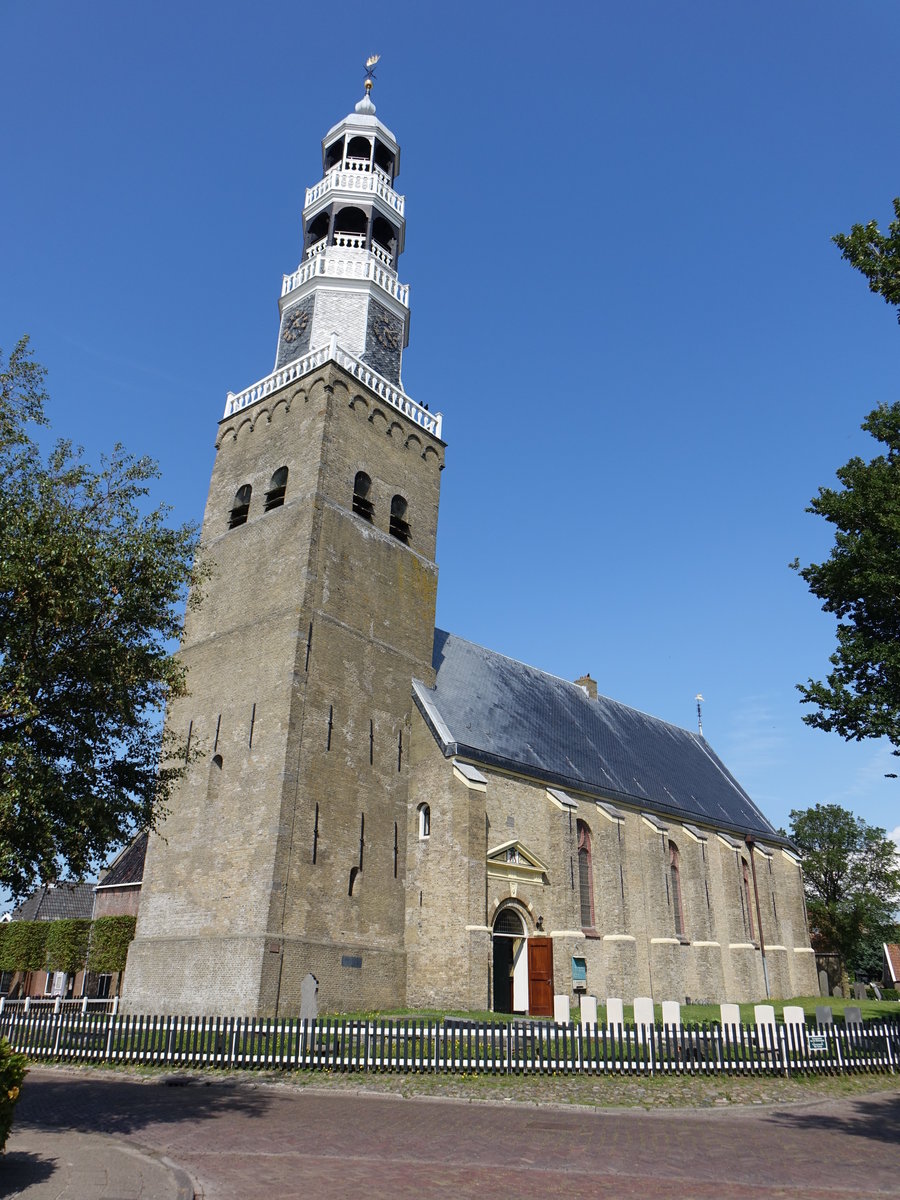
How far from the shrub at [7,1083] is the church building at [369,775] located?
13.5 m

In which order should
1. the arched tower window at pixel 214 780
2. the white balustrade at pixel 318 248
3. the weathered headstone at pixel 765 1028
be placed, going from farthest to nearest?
the white balustrade at pixel 318 248 → the arched tower window at pixel 214 780 → the weathered headstone at pixel 765 1028

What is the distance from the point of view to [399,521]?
3152 cm

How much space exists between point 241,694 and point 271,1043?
11.5 m

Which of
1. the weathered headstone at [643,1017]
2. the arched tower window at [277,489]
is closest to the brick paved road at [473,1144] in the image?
the weathered headstone at [643,1017]

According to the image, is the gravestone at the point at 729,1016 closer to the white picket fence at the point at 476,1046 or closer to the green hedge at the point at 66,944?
the white picket fence at the point at 476,1046

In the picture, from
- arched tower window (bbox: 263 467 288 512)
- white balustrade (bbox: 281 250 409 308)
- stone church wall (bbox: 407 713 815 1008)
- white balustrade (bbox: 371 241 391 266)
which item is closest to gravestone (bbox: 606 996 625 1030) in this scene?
stone church wall (bbox: 407 713 815 1008)

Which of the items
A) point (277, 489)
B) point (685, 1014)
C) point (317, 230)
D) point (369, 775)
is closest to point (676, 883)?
point (685, 1014)

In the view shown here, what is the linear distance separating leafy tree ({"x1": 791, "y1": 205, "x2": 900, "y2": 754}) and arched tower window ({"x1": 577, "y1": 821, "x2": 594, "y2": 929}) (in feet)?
39.7

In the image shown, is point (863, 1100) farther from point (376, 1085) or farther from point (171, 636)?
point (171, 636)

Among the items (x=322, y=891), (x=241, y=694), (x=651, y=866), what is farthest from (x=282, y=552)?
(x=651, y=866)

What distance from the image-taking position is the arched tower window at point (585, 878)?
29.4 meters

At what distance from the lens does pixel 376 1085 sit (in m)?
15.5

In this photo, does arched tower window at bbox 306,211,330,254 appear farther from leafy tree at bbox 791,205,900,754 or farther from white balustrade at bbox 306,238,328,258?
leafy tree at bbox 791,205,900,754

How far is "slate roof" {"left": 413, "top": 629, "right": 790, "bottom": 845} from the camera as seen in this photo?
29.5 meters
